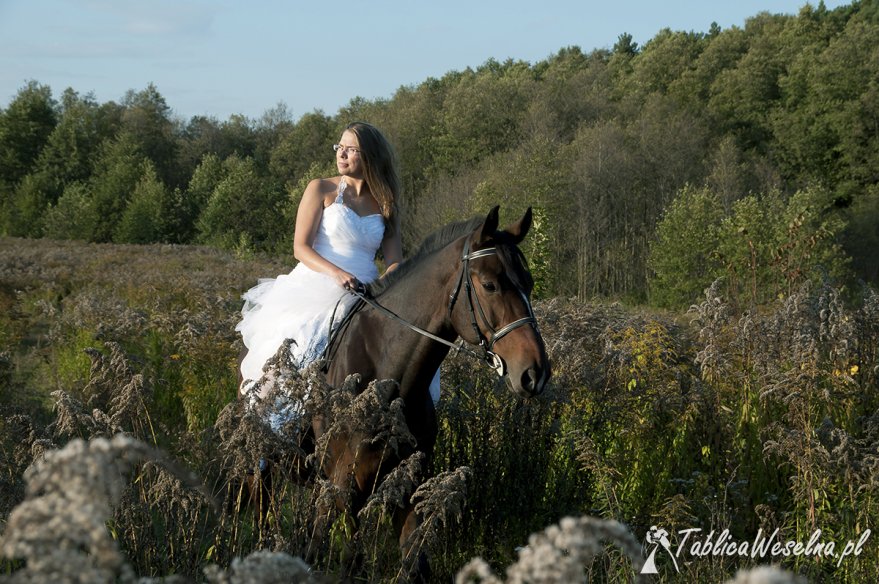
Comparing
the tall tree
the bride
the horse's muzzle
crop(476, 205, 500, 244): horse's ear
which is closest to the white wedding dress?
the bride

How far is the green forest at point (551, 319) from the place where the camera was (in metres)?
4.40

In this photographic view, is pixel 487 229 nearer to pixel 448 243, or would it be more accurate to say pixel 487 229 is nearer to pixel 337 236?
pixel 448 243

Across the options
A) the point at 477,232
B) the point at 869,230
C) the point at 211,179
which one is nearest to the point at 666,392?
the point at 477,232

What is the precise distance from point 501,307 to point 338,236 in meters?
1.88

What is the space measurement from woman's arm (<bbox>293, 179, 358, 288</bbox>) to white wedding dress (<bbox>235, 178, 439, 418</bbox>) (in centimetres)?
6

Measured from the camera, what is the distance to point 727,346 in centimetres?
803

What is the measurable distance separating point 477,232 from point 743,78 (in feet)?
231

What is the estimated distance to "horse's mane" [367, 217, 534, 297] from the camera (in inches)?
202

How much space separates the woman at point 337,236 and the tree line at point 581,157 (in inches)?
1329

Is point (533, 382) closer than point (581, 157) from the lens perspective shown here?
Yes

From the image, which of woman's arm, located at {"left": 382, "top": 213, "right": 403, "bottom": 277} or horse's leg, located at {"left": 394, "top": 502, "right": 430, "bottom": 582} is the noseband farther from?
woman's arm, located at {"left": 382, "top": 213, "right": 403, "bottom": 277}

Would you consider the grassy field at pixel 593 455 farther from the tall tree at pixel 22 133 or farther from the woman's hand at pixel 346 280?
the tall tree at pixel 22 133

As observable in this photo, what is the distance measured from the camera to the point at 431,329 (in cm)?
545

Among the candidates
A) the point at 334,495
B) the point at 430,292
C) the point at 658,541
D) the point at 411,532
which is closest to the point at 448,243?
the point at 430,292
